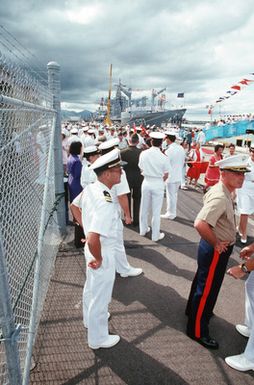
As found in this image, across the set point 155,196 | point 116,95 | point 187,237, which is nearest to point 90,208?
point 155,196

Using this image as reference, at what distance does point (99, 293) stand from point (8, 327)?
1034 mm

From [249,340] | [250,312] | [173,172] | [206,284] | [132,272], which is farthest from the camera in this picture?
[173,172]

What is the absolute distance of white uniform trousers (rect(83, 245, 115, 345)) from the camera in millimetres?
2416

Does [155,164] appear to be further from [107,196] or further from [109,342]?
[109,342]

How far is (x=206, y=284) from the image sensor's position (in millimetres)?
2578

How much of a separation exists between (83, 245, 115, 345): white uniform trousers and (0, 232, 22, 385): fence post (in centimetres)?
90

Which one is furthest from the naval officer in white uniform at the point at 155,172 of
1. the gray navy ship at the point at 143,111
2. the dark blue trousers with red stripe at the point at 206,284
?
the gray navy ship at the point at 143,111

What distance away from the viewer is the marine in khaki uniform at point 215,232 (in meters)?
2.35

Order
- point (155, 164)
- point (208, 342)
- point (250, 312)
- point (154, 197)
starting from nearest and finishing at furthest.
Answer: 1. point (208, 342)
2. point (250, 312)
3. point (155, 164)
4. point (154, 197)

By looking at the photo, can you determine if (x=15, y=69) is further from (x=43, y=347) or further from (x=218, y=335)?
(x=218, y=335)

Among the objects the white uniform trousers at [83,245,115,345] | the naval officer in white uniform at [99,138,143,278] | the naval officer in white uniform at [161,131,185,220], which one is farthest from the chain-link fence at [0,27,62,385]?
the naval officer in white uniform at [161,131,185,220]

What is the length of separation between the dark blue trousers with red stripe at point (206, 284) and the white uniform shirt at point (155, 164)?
2.25 meters

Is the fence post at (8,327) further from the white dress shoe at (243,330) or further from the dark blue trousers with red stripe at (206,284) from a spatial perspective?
the white dress shoe at (243,330)

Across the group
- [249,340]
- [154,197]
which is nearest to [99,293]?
[249,340]
